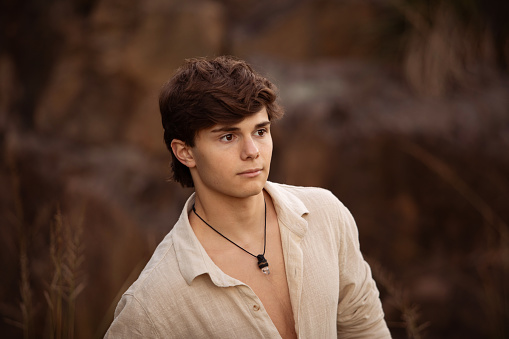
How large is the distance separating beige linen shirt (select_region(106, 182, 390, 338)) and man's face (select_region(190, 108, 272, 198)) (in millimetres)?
272

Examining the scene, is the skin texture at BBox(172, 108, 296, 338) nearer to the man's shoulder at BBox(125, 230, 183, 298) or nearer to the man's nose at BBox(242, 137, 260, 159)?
the man's nose at BBox(242, 137, 260, 159)

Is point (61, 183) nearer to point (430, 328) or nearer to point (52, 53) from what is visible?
point (52, 53)

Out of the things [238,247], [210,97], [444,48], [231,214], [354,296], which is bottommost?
[354,296]

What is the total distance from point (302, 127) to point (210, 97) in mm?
3430

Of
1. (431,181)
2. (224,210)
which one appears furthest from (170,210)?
(224,210)

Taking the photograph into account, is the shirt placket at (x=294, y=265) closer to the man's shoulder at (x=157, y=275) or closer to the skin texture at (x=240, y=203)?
the skin texture at (x=240, y=203)

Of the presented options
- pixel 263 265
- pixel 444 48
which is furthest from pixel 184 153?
pixel 444 48

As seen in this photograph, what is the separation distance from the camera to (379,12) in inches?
234

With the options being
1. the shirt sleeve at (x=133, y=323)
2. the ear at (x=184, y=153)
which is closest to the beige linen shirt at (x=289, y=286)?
the shirt sleeve at (x=133, y=323)

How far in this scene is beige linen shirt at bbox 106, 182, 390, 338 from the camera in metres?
2.11

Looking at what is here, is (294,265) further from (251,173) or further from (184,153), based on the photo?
(184,153)

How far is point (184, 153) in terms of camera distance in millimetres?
2322

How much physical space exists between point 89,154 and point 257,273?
4287mm

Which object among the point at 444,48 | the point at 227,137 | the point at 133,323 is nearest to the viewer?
the point at 133,323
